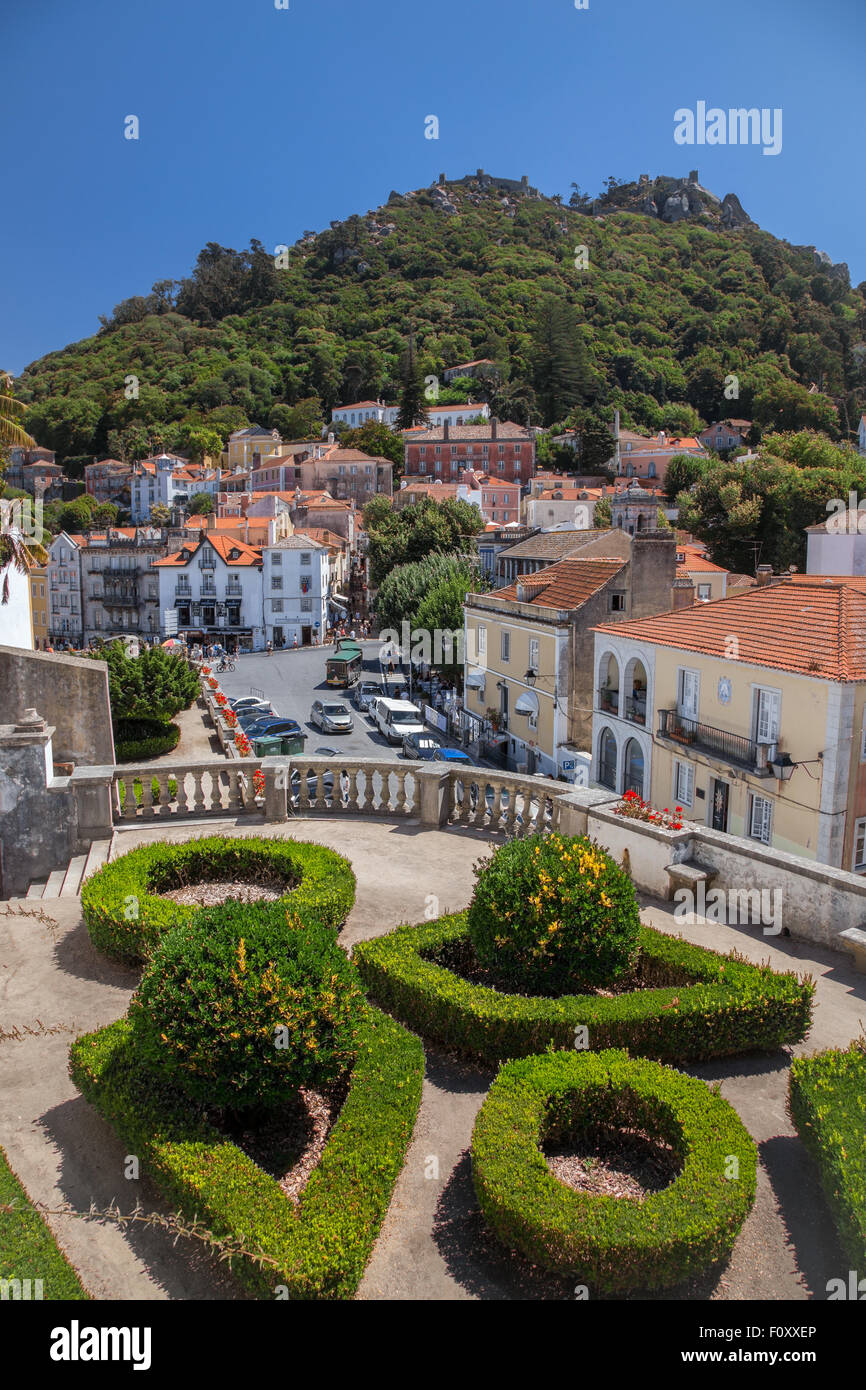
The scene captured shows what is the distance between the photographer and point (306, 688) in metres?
63.7

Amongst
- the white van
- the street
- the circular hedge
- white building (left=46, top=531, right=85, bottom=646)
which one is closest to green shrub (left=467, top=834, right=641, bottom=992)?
the circular hedge

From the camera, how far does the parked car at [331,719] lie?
48.6 m

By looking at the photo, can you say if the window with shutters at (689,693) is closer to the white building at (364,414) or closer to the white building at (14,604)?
the white building at (14,604)

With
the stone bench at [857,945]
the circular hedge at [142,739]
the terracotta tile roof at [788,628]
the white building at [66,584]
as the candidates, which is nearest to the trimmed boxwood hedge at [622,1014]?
the stone bench at [857,945]

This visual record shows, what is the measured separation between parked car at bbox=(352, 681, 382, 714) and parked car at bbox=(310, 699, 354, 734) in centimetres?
431

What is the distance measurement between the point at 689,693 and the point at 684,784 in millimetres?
3198

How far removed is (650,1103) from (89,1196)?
4439 millimetres

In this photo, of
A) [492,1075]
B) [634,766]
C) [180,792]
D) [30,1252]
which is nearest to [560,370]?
[634,766]

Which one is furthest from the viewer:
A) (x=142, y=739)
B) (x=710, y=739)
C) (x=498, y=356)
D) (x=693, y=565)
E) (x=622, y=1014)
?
(x=498, y=356)

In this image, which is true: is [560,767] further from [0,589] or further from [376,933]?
[376,933]

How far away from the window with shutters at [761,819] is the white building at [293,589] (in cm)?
6247

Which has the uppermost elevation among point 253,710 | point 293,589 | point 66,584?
point 293,589

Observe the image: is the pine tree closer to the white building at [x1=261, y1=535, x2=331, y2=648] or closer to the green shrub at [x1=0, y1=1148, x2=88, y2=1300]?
the white building at [x1=261, y1=535, x2=331, y2=648]

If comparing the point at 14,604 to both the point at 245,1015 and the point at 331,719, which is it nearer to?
the point at 245,1015
